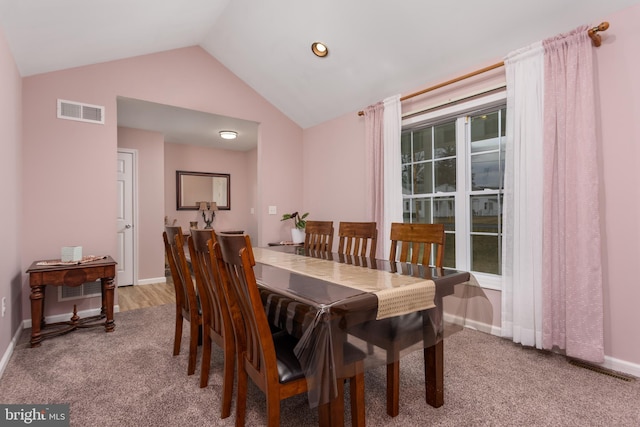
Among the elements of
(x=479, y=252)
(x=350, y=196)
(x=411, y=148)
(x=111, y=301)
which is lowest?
(x=111, y=301)

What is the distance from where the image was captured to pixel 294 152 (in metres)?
4.95

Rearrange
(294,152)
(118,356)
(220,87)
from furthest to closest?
(294,152) < (220,87) < (118,356)

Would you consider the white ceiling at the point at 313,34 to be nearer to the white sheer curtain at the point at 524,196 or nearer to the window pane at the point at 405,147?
the white sheer curtain at the point at 524,196

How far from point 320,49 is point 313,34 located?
0.17m

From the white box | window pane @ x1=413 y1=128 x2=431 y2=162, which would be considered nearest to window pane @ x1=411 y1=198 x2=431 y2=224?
window pane @ x1=413 y1=128 x2=431 y2=162

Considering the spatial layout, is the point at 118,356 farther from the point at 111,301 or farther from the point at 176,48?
the point at 176,48

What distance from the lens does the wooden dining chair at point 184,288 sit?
6.77 ft

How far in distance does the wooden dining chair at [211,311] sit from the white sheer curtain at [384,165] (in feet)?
7.10

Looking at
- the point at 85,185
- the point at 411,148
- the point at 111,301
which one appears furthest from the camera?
→ the point at 411,148

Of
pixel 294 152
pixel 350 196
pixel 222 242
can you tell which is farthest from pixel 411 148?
pixel 222 242

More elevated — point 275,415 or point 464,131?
point 464,131

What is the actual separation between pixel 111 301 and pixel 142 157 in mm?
2704

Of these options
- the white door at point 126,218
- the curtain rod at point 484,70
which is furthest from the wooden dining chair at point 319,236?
the white door at point 126,218

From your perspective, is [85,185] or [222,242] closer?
[222,242]
